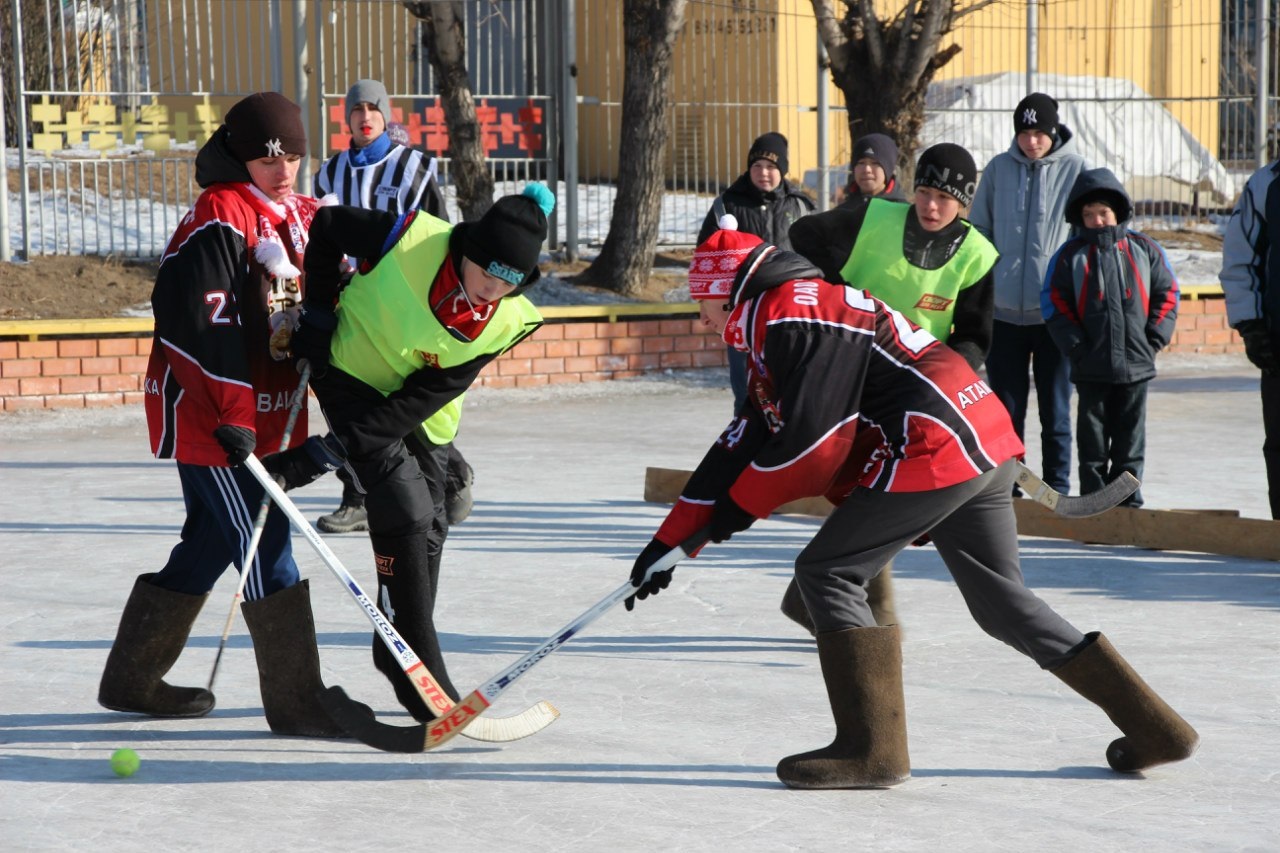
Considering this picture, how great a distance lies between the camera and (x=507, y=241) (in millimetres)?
3748

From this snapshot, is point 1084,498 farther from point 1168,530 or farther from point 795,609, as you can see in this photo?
point 1168,530

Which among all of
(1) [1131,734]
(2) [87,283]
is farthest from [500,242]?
(2) [87,283]

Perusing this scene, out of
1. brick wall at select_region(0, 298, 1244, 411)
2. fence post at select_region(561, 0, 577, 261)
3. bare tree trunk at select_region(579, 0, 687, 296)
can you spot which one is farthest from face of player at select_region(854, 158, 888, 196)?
fence post at select_region(561, 0, 577, 261)

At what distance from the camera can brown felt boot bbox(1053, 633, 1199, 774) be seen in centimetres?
375

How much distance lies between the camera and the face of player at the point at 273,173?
4.08m

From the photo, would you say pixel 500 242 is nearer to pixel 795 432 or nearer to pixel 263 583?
pixel 795 432

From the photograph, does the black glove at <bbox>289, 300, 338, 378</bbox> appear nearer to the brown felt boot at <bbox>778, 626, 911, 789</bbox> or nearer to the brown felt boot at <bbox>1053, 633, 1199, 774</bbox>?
the brown felt boot at <bbox>778, 626, 911, 789</bbox>

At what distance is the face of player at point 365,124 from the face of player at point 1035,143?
9.42 ft

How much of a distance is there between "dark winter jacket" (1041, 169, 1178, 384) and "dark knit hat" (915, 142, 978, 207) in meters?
1.85

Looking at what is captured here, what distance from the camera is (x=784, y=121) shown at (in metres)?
16.2

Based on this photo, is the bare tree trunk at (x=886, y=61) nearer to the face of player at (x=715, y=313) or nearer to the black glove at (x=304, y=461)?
the face of player at (x=715, y=313)

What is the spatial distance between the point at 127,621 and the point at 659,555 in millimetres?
1501

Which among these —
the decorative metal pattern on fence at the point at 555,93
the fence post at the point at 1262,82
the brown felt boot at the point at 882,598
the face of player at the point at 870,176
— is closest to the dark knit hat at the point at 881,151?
the face of player at the point at 870,176

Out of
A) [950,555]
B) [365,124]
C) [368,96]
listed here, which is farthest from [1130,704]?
[368,96]
